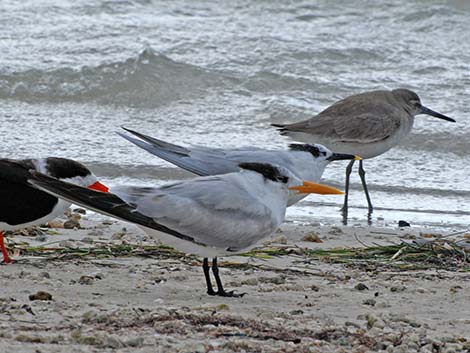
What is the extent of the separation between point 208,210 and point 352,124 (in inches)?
133

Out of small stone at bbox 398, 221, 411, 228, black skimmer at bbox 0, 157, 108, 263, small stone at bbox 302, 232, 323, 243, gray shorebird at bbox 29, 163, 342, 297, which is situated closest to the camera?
gray shorebird at bbox 29, 163, 342, 297

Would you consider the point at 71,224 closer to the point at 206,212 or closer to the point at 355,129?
the point at 206,212

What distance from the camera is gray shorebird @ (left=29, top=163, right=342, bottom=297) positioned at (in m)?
4.71

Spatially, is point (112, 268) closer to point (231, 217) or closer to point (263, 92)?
point (231, 217)

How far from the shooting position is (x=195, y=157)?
625cm

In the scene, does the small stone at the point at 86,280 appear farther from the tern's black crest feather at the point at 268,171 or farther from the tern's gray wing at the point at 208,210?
the tern's black crest feather at the point at 268,171

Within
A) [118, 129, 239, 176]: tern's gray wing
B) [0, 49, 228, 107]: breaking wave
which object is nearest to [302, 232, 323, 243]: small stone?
[118, 129, 239, 176]: tern's gray wing

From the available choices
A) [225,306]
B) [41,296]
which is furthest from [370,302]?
[41,296]

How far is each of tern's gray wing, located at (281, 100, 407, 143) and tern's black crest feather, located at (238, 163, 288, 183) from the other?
2888 mm

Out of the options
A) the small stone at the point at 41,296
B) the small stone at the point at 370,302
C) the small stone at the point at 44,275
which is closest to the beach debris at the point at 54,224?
the small stone at the point at 44,275

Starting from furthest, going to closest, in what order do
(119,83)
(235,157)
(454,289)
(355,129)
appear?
(119,83) < (355,129) < (235,157) < (454,289)

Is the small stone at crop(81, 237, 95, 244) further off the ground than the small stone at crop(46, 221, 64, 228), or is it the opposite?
the small stone at crop(81, 237, 95, 244)

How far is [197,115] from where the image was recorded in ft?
33.5

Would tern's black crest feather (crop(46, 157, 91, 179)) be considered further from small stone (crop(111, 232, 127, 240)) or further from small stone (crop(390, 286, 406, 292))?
small stone (crop(390, 286, 406, 292))
